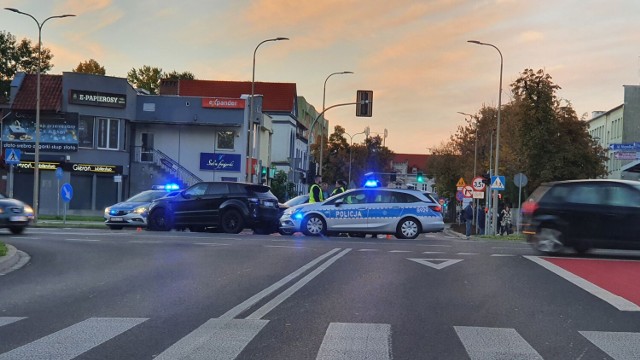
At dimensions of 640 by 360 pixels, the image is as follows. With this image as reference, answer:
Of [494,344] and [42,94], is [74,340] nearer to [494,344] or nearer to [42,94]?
[494,344]

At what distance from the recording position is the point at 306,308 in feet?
28.3

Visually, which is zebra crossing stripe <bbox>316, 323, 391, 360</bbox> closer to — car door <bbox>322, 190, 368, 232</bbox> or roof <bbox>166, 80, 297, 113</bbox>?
car door <bbox>322, 190, 368, 232</bbox>

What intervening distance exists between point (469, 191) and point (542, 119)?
9.85 metres

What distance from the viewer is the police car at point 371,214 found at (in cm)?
2286

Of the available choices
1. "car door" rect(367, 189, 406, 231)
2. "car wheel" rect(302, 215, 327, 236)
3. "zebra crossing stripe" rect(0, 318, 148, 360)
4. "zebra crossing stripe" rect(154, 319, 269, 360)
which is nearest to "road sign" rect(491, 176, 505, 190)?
"car door" rect(367, 189, 406, 231)

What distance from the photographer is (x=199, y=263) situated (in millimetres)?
13172

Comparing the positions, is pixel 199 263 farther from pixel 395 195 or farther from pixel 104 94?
pixel 104 94

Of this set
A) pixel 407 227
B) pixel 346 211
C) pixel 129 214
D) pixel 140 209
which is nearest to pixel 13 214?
pixel 129 214

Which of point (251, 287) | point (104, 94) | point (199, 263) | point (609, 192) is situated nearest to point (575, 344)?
point (251, 287)

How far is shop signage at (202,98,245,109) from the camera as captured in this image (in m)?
47.6

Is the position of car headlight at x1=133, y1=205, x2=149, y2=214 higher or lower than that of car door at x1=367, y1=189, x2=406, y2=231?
lower

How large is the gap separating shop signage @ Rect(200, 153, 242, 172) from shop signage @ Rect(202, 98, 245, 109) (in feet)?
10.4

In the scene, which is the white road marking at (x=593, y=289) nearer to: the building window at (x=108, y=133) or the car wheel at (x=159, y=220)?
the car wheel at (x=159, y=220)

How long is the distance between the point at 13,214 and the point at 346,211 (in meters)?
9.41
